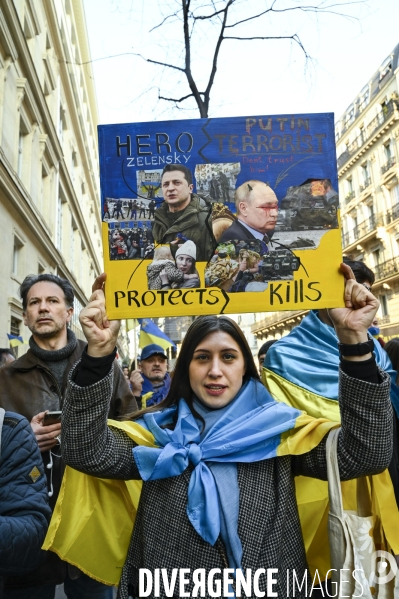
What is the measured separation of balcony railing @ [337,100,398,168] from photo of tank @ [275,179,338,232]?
32.8 metres

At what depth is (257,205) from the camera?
2.01m

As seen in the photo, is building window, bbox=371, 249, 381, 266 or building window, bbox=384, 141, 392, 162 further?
building window, bbox=371, 249, 381, 266

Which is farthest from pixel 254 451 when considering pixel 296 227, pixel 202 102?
pixel 202 102

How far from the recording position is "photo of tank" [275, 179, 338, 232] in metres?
2.01

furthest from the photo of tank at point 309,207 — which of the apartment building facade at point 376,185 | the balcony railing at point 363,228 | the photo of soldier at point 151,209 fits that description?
the balcony railing at point 363,228

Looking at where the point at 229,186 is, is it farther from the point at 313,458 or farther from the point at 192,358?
the point at 313,458

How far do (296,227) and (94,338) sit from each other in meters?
0.92

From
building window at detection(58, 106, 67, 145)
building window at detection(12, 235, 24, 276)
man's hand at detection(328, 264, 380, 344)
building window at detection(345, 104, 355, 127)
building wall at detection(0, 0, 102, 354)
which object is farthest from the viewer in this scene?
building window at detection(345, 104, 355, 127)

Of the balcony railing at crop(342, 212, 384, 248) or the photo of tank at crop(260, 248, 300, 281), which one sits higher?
the balcony railing at crop(342, 212, 384, 248)

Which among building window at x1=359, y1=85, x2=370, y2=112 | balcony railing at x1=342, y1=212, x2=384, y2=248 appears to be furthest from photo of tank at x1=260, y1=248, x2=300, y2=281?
building window at x1=359, y1=85, x2=370, y2=112

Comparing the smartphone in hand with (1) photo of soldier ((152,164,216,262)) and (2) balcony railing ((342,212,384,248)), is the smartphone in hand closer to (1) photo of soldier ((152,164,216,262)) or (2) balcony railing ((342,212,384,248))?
(1) photo of soldier ((152,164,216,262))

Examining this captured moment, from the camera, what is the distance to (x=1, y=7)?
514 inches

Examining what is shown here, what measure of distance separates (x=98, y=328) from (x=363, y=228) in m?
34.6

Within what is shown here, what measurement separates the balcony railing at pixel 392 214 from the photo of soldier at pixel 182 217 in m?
30.7
